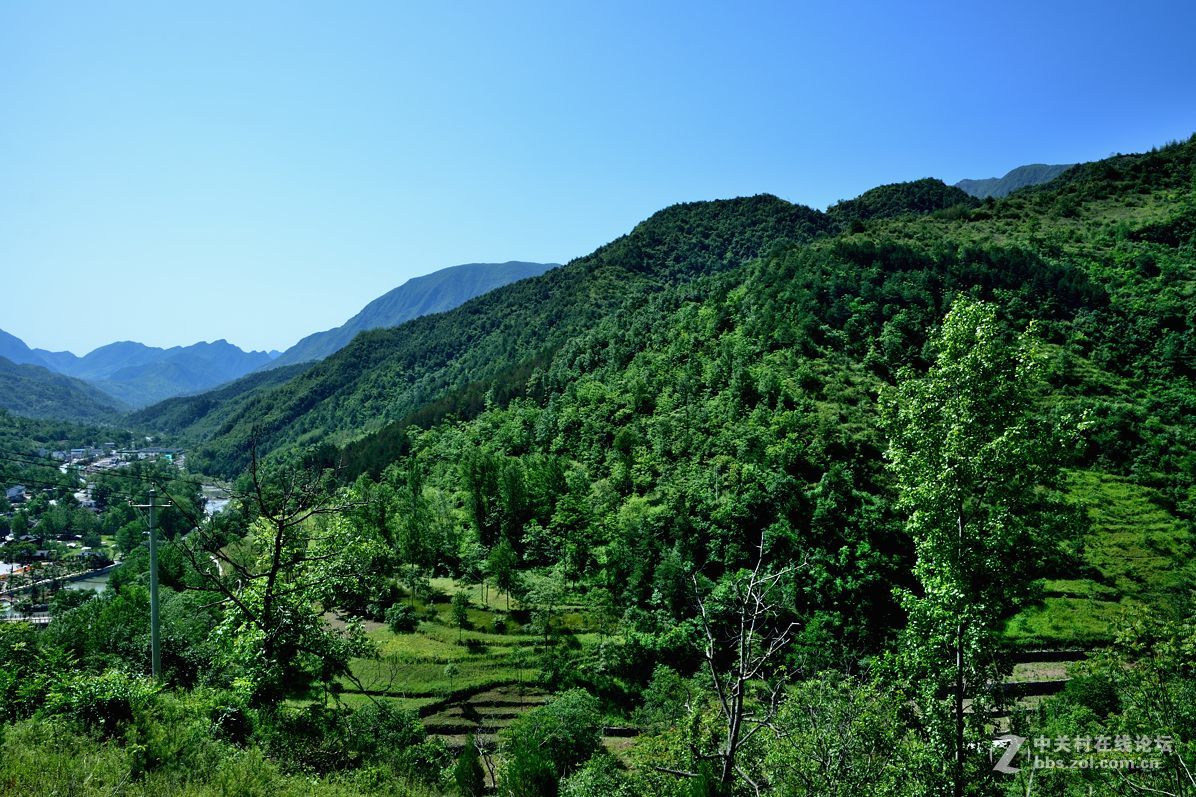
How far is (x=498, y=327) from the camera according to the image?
16150 centimetres

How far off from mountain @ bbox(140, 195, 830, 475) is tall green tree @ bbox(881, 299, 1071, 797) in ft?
366

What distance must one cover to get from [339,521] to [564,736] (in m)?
20.1

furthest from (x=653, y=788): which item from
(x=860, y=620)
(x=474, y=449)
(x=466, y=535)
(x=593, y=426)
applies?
(x=474, y=449)

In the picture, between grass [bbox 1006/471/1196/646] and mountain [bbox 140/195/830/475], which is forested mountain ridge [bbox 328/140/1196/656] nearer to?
grass [bbox 1006/471/1196/646]

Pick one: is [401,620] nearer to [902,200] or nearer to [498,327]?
[498,327]

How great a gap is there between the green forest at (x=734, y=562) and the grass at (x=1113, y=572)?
1.02ft

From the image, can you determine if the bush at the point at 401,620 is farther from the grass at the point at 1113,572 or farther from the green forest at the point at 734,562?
the grass at the point at 1113,572

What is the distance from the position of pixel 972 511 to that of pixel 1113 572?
1941 inches

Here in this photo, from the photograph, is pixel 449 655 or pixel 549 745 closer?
pixel 549 745

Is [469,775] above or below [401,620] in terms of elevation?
above

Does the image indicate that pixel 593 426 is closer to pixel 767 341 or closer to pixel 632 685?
pixel 767 341

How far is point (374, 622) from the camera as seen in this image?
172ft

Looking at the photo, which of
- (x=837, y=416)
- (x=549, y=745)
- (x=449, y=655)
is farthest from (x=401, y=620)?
(x=837, y=416)

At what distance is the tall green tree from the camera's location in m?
10.7
